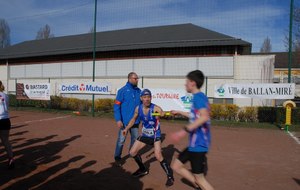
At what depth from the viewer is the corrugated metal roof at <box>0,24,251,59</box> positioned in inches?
942

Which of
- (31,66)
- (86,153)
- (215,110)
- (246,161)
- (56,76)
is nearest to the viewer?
(246,161)

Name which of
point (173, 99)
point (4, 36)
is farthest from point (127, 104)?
point (4, 36)

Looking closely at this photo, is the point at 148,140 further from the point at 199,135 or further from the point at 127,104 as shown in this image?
the point at 199,135

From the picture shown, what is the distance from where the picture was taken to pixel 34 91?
18547 millimetres

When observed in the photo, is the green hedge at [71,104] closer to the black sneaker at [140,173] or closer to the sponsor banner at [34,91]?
the sponsor banner at [34,91]

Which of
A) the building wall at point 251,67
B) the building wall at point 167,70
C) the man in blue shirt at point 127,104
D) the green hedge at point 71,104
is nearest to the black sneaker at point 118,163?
the man in blue shirt at point 127,104

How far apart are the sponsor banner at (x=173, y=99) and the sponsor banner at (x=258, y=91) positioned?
1338 mm

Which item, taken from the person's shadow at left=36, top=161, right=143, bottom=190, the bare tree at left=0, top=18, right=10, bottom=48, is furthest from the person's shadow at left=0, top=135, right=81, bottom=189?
the bare tree at left=0, top=18, right=10, bottom=48

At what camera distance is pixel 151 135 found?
564 centimetres

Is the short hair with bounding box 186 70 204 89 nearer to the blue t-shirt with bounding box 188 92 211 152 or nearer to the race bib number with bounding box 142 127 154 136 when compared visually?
the blue t-shirt with bounding box 188 92 211 152

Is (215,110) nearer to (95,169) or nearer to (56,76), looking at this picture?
(95,169)

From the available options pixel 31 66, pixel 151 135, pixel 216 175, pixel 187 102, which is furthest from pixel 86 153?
pixel 31 66

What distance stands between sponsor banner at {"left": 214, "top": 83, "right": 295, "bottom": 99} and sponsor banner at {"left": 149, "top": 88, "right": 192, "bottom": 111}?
→ 134 cm

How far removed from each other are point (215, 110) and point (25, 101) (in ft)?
40.5
